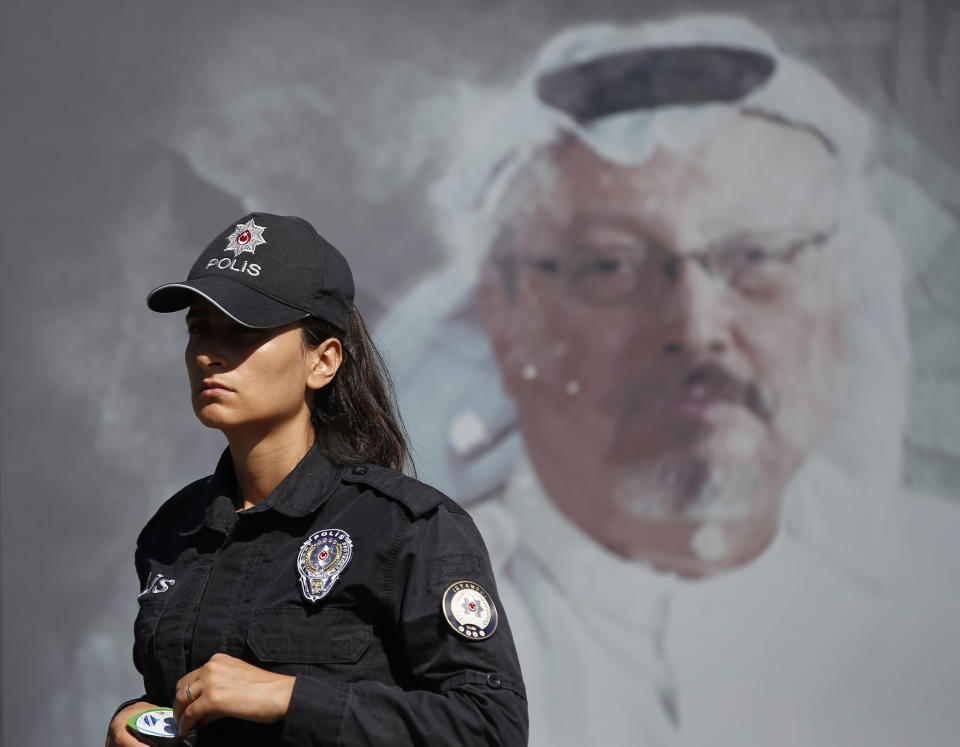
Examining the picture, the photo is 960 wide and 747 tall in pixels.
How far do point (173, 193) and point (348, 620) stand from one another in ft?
7.21

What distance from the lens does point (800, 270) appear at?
306 centimetres

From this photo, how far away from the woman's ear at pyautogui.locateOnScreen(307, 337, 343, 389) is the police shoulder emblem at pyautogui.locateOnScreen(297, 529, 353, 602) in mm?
172

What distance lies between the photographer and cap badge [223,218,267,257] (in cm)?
111

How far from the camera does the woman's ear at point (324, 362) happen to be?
45.0 inches

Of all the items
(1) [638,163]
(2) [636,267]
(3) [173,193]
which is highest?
(3) [173,193]

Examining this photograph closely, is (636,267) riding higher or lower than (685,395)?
higher

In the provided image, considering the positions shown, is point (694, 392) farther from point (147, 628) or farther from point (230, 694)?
point (230, 694)

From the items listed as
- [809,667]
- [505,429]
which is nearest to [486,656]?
[505,429]

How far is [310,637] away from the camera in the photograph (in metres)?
0.99

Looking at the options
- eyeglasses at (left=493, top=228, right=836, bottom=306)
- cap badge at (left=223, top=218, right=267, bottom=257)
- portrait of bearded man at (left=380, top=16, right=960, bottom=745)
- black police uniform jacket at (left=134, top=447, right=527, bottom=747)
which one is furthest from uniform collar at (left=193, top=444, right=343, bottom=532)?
eyeglasses at (left=493, top=228, right=836, bottom=306)

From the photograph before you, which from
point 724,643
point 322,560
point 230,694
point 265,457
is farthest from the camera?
point 724,643

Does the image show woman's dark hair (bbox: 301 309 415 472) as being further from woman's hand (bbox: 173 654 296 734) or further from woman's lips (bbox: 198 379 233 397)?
woman's hand (bbox: 173 654 296 734)

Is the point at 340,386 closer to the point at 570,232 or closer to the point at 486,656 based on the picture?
the point at 486,656

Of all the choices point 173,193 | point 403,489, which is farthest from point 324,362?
point 173,193
